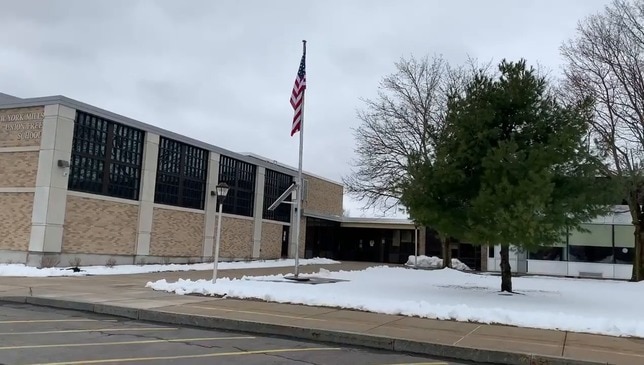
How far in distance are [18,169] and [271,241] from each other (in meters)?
19.4

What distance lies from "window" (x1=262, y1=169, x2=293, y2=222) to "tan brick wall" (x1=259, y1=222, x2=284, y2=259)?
0.65 metres

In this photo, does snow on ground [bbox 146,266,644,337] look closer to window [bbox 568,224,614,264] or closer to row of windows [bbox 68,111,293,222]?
row of windows [bbox 68,111,293,222]

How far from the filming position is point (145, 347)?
845 centimetres

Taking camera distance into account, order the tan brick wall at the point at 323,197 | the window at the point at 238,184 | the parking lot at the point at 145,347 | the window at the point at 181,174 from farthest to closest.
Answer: the tan brick wall at the point at 323,197 → the window at the point at 238,184 → the window at the point at 181,174 → the parking lot at the point at 145,347

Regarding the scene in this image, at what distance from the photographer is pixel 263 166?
125 ft

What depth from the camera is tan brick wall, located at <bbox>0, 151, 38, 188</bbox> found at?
22.5 metres

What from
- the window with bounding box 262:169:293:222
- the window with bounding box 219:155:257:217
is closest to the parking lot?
the window with bounding box 219:155:257:217

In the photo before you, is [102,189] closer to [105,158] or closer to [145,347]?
[105,158]

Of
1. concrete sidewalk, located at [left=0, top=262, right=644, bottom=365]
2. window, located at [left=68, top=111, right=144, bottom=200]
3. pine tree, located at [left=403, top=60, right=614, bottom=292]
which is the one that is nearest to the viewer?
concrete sidewalk, located at [left=0, top=262, right=644, bottom=365]

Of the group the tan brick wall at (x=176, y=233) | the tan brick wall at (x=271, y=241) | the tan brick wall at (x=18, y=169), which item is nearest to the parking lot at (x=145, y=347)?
the tan brick wall at (x=18, y=169)

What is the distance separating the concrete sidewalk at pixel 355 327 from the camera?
8.93 metres

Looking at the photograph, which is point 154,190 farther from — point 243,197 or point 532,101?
point 532,101

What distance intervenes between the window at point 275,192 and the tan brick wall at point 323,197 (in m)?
4.06

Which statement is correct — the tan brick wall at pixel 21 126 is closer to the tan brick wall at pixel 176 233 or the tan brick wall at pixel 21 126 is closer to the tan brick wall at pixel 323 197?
the tan brick wall at pixel 176 233
